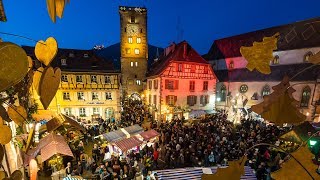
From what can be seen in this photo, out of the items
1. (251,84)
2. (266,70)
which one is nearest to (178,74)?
(251,84)

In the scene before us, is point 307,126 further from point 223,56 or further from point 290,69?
point 223,56

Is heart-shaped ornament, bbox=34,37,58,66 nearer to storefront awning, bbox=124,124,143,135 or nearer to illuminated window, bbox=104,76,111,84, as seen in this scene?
storefront awning, bbox=124,124,143,135

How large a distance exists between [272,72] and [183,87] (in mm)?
13240

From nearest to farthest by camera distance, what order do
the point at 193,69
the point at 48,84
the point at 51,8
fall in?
1. the point at 51,8
2. the point at 48,84
3. the point at 193,69

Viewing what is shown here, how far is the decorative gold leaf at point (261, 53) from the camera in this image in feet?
6.58

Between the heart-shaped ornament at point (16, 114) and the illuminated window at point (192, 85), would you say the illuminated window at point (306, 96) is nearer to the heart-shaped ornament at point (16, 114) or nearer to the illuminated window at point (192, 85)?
the illuminated window at point (192, 85)

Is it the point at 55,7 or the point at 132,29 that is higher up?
the point at 132,29

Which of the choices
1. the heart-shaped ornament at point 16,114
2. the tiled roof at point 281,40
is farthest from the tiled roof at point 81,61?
the heart-shaped ornament at point 16,114

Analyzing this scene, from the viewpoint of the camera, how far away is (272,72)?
94.6 feet

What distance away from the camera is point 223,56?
37406 mm

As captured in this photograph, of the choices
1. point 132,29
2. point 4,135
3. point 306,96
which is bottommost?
point 306,96

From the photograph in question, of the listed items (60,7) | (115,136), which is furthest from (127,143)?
→ (60,7)

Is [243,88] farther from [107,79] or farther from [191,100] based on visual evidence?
[107,79]

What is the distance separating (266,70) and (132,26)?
35896 millimetres
